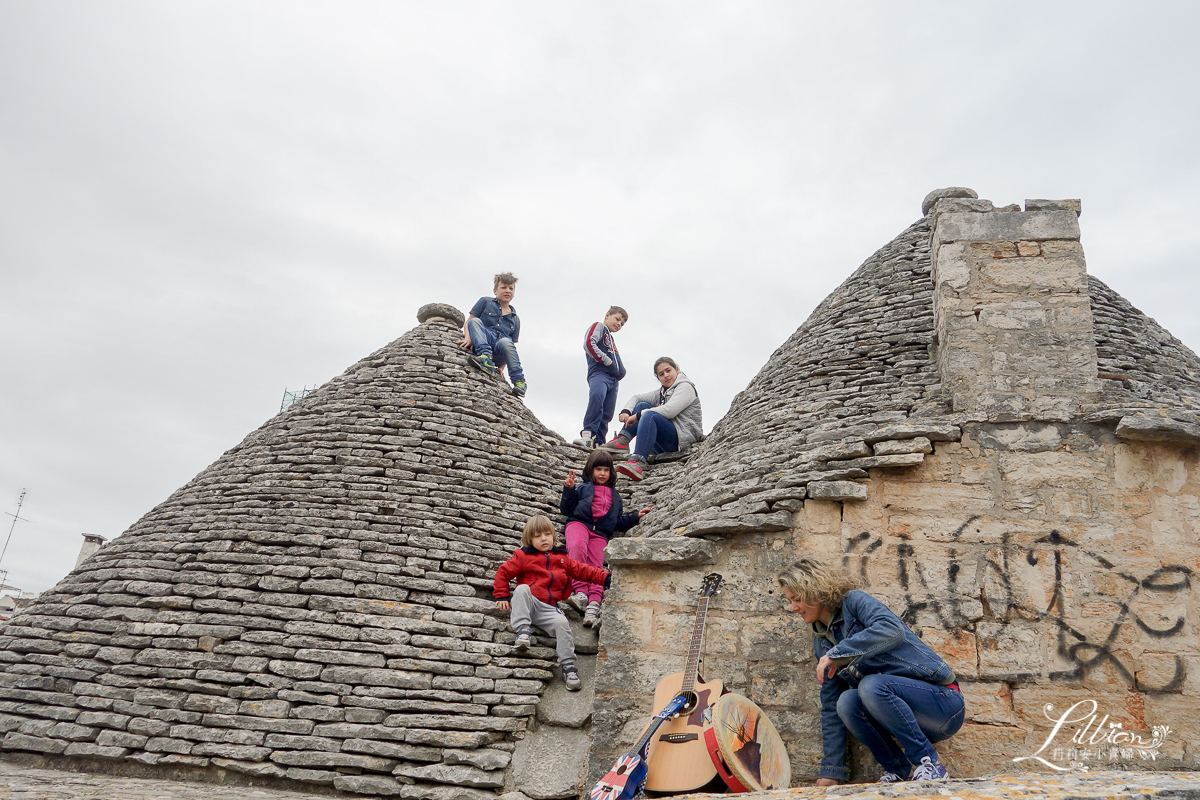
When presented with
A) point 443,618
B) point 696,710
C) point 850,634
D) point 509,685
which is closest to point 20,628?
point 443,618

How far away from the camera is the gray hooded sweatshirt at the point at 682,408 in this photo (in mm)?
7992

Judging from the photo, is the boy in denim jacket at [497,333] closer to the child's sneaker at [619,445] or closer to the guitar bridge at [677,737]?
the child's sneaker at [619,445]

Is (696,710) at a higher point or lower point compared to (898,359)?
lower

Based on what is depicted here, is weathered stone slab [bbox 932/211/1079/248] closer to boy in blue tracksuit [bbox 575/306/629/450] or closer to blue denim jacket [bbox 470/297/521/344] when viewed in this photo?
boy in blue tracksuit [bbox 575/306/629/450]

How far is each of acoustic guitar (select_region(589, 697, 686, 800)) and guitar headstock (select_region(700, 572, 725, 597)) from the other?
750 mm

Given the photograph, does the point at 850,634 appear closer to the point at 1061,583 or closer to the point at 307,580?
the point at 1061,583

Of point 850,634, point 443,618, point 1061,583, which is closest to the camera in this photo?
point 850,634

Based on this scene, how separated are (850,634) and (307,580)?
13.1ft

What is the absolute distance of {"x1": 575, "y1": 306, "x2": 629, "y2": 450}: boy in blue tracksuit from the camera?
8.80 m

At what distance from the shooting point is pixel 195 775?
4.65m

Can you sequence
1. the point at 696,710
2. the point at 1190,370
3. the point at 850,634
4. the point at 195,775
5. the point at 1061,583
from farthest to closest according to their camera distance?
the point at 1190,370
the point at 195,775
the point at 1061,583
the point at 696,710
the point at 850,634

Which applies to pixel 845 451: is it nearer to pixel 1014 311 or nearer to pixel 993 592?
pixel 993 592

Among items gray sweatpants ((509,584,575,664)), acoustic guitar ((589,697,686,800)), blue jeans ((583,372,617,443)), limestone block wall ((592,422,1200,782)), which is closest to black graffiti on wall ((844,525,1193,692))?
limestone block wall ((592,422,1200,782))

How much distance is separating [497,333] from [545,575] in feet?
13.9
